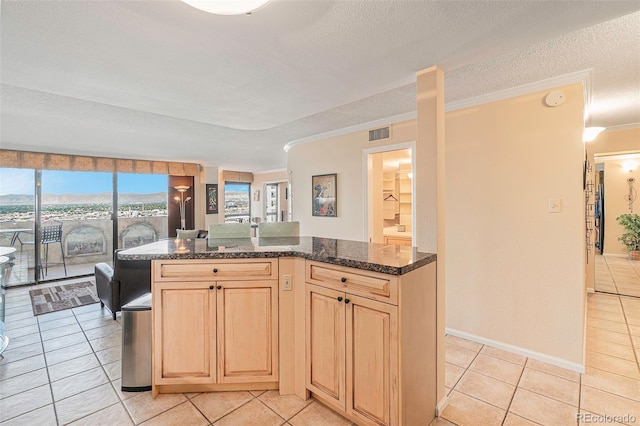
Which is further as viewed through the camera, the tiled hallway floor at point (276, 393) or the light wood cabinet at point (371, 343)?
the tiled hallway floor at point (276, 393)

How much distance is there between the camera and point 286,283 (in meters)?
2.08

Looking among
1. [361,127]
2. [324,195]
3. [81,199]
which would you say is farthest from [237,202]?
[361,127]

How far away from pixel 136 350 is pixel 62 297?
135 inches

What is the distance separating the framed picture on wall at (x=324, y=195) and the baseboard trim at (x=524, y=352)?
2166mm

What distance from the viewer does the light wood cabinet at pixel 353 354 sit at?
5.22ft

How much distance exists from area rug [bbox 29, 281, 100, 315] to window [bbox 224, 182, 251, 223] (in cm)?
439

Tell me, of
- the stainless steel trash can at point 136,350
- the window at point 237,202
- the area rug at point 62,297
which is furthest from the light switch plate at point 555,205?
the window at point 237,202

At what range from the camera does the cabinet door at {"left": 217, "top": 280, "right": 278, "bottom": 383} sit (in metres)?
2.06

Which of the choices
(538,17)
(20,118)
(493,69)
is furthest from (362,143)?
(20,118)

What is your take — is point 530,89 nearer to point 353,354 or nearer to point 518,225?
point 518,225

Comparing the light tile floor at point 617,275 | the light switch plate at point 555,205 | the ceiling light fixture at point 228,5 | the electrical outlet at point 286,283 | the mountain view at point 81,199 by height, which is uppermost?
the ceiling light fixture at point 228,5

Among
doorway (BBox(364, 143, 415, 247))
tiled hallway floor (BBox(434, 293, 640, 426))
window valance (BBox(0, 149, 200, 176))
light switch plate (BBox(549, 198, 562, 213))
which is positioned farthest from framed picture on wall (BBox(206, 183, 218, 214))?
light switch plate (BBox(549, 198, 562, 213))

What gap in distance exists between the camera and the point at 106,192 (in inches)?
240

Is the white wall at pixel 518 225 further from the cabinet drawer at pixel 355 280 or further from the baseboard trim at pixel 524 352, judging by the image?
the cabinet drawer at pixel 355 280
